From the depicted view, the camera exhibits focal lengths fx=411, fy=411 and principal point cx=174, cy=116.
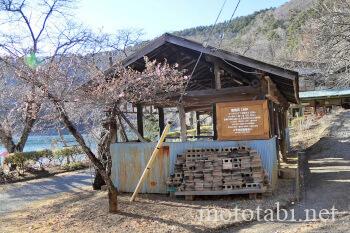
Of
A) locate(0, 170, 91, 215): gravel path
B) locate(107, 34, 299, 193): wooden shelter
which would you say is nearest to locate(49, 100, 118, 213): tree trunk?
locate(107, 34, 299, 193): wooden shelter

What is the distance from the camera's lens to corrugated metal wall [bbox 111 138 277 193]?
1068cm

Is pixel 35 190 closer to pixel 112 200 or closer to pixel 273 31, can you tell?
pixel 112 200

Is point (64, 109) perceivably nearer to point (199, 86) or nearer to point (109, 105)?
point (109, 105)

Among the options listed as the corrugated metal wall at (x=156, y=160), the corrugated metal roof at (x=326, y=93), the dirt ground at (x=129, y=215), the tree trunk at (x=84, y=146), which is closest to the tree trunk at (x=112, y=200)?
the tree trunk at (x=84, y=146)

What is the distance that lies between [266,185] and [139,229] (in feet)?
12.3

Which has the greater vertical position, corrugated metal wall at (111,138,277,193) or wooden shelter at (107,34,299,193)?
wooden shelter at (107,34,299,193)

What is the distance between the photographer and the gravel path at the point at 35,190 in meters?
12.5

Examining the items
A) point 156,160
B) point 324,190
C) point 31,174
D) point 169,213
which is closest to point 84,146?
point 169,213

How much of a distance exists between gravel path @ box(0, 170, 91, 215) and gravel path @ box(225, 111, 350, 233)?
7124 mm

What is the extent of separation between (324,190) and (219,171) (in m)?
2.75

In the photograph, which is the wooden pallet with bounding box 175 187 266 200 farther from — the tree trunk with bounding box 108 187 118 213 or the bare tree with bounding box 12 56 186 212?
the bare tree with bounding box 12 56 186 212

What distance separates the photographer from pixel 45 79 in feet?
26.5

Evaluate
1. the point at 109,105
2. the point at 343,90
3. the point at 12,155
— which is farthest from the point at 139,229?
the point at 343,90

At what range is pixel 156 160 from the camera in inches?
438
